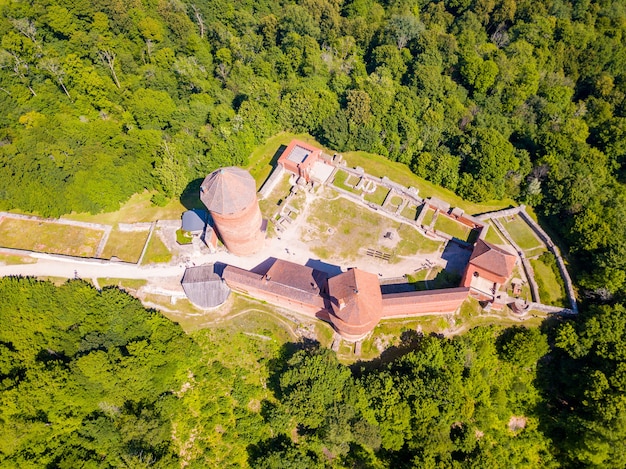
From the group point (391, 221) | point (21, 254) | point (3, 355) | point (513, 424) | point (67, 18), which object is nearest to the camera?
point (3, 355)

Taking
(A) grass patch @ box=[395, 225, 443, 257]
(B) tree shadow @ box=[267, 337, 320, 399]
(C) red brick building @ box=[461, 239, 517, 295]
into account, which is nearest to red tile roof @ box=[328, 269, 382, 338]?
(B) tree shadow @ box=[267, 337, 320, 399]

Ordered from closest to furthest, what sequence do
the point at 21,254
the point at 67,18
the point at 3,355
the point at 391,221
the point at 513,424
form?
the point at 3,355 < the point at 513,424 < the point at 21,254 < the point at 391,221 < the point at 67,18

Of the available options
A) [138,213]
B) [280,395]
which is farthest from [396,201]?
[138,213]

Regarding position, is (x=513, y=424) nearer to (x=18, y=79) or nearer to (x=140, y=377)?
(x=140, y=377)

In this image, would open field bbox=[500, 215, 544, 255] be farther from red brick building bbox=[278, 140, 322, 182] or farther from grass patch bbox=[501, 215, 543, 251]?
red brick building bbox=[278, 140, 322, 182]

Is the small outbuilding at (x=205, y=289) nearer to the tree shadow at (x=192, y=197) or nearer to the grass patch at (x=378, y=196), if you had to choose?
the tree shadow at (x=192, y=197)

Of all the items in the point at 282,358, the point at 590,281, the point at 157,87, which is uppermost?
the point at 590,281

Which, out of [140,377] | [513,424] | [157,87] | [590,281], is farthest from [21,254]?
[590,281]
